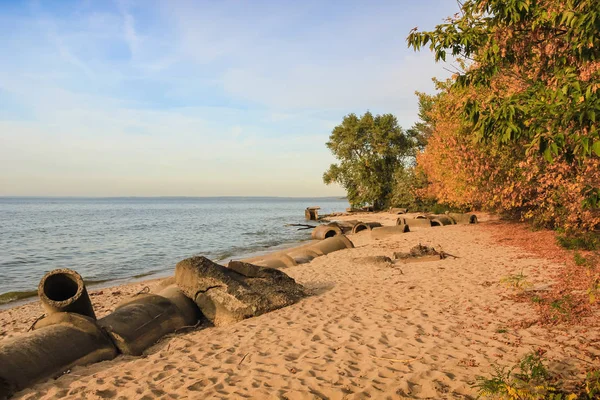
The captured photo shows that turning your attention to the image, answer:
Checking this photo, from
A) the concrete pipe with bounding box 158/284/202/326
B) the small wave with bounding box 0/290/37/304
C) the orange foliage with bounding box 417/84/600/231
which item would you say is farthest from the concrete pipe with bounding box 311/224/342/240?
the concrete pipe with bounding box 158/284/202/326

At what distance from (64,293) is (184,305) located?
246 centimetres

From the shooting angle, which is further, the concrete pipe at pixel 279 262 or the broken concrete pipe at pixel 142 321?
the concrete pipe at pixel 279 262

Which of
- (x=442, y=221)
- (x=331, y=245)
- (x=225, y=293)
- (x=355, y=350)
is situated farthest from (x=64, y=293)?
(x=442, y=221)

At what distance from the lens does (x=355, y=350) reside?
683 centimetres

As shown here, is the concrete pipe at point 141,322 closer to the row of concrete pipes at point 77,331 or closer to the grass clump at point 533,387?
the row of concrete pipes at point 77,331

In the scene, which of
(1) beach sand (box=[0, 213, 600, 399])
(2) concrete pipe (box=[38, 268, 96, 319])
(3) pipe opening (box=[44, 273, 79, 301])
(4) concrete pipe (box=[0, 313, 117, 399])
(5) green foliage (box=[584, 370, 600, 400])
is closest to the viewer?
(5) green foliage (box=[584, 370, 600, 400])

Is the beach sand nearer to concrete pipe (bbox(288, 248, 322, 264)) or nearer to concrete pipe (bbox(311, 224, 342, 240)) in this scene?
concrete pipe (bbox(288, 248, 322, 264))

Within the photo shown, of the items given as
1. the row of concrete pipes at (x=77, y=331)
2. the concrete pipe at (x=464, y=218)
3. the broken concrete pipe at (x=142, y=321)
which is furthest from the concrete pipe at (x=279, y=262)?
the concrete pipe at (x=464, y=218)

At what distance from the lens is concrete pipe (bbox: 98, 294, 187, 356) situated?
7391mm

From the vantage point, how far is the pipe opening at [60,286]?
8.58m

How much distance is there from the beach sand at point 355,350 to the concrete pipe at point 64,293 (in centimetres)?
120

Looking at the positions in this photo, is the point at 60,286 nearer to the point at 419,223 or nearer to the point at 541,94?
the point at 541,94

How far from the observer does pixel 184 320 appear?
8.80 metres

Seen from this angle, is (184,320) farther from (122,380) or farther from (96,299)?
(96,299)
